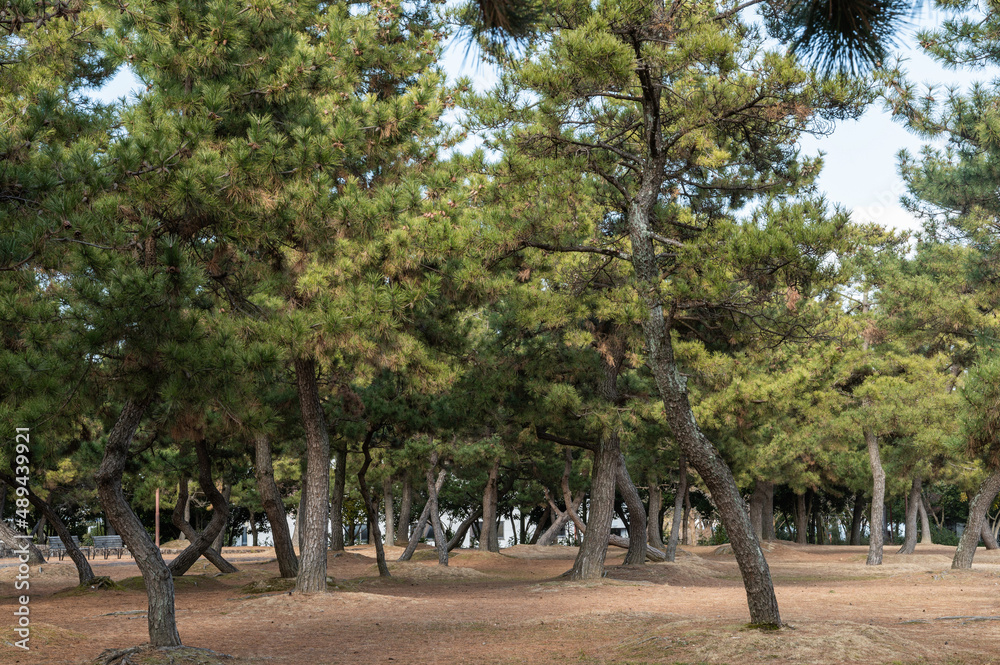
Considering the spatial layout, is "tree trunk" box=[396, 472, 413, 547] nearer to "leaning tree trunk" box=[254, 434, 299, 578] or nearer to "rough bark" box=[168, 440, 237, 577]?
"rough bark" box=[168, 440, 237, 577]

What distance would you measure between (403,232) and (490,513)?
1779cm

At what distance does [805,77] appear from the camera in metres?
7.21

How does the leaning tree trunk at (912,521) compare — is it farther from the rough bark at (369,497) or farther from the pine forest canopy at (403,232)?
the rough bark at (369,497)

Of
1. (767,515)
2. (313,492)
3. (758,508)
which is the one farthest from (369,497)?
(767,515)

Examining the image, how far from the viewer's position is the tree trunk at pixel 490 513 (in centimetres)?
2451

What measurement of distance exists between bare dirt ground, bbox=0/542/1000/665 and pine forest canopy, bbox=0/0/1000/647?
823mm

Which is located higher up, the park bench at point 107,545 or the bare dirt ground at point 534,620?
the bare dirt ground at point 534,620

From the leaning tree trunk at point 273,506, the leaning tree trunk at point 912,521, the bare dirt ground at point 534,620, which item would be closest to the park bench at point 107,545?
the bare dirt ground at point 534,620

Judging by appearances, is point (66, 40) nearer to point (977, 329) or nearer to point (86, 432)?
point (86, 432)

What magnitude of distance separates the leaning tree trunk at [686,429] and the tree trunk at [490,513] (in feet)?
53.5

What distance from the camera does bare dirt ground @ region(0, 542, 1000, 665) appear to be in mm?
6887

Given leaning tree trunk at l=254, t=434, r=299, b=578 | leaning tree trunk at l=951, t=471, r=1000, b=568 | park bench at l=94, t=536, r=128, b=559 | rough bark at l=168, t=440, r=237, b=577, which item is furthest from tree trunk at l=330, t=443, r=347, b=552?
leaning tree trunk at l=951, t=471, r=1000, b=568

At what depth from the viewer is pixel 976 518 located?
17328mm

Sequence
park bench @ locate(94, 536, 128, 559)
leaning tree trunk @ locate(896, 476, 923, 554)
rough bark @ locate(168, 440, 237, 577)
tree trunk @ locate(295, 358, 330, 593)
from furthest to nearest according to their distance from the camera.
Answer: park bench @ locate(94, 536, 128, 559), leaning tree trunk @ locate(896, 476, 923, 554), rough bark @ locate(168, 440, 237, 577), tree trunk @ locate(295, 358, 330, 593)
